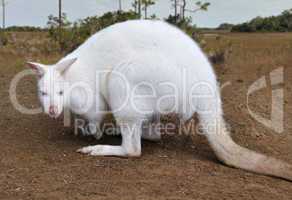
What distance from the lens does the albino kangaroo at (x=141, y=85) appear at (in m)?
3.23

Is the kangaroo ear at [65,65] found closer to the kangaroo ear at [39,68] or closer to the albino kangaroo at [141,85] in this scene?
the albino kangaroo at [141,85]

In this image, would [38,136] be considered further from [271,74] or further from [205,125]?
[271,74]

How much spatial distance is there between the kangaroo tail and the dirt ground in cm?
6

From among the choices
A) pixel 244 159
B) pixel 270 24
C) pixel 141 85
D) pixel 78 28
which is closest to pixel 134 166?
pixel 141 85

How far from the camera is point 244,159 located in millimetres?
3168

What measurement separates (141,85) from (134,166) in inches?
23.1

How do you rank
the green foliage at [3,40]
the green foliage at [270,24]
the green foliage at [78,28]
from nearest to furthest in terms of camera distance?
1. the green foliage at [78,28]
2. the green foliage at [3,40]
3. the green foliage at [270,24]

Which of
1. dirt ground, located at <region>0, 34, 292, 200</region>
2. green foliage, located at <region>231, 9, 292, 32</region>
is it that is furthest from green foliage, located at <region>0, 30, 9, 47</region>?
green foliage, located at <region>231, 9, 292, 32</region>

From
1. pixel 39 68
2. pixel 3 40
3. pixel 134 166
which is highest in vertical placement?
pixel 3 40

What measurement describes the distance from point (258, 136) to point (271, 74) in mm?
3713

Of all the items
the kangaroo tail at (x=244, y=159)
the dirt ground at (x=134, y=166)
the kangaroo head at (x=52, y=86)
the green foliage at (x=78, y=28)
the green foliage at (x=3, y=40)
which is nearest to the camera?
the dirt ground at (x=134, y=166)

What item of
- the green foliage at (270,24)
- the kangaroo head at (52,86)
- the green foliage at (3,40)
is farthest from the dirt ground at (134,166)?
the green foliage at (270,24)

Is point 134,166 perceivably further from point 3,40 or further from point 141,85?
point 3,40

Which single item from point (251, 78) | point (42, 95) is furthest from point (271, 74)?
point (42, 95)
